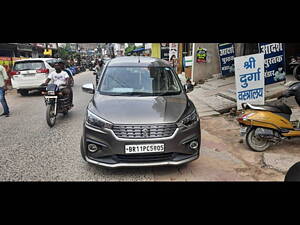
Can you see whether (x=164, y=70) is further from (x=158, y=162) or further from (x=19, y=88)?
(x=19, y=88)

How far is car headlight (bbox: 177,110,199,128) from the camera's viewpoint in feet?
11.1

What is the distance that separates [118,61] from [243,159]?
3156mm

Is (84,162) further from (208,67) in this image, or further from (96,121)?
(208,67)

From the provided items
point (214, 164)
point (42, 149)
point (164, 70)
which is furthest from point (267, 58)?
point (42, 149)

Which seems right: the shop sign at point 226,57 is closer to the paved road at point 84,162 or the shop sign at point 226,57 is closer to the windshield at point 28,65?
the paved road at point 84,162

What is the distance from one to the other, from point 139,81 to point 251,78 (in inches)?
129

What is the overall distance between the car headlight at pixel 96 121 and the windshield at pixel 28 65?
876cm

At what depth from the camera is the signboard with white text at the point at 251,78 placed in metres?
5.92

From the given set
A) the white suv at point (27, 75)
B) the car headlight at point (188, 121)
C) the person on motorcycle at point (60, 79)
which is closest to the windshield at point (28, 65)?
the white suv at point (27, 75)

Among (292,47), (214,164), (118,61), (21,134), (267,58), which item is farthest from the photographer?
(292,47)

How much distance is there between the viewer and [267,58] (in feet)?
22.9

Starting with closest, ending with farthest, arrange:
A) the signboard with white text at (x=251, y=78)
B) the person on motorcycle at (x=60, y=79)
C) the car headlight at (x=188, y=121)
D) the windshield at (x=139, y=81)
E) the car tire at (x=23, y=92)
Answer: the car headlight at (x=188, y=121)
the windshield at (x=139, y=81)
the signboard with white text at (x=251, y=78)
the person on motorcycle at (x=60, y=79)
the car tire at (x=23, y=92)

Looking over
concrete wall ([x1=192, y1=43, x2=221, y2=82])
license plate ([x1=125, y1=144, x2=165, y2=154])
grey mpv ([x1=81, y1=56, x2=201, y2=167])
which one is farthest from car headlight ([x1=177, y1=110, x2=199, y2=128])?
concrete wall ([x1=192, y1=43, x2=221, y2=82])

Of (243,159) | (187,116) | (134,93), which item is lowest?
(243,159)
